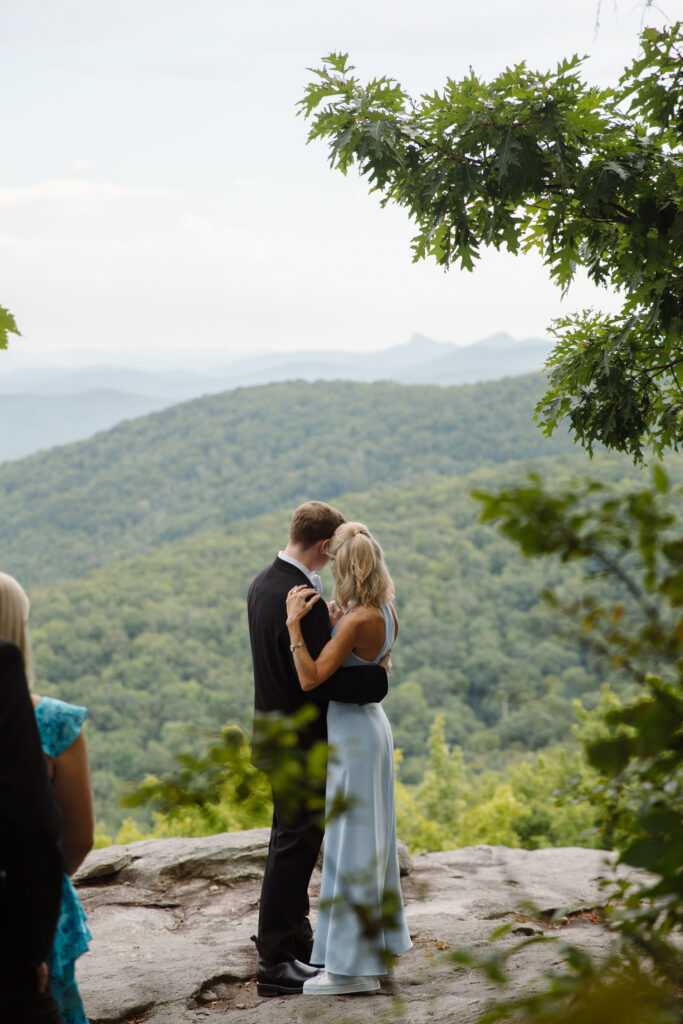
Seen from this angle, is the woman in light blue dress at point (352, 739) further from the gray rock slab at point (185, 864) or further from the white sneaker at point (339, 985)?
the gray rock slab at point (185, 864)

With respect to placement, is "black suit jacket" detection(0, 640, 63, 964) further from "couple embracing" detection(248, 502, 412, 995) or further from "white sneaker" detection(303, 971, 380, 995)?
"white sneaker" detection(303, 971, 380, 995)

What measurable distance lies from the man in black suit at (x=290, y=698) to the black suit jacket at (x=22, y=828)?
2031 millimetres

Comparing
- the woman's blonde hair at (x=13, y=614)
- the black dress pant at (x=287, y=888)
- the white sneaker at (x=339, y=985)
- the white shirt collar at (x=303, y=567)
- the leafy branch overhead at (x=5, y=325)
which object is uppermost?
the leafy branch overhead at (x=5, y=325)

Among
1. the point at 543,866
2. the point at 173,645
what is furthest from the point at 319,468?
the point at 543,866

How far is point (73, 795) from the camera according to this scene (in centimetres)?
222

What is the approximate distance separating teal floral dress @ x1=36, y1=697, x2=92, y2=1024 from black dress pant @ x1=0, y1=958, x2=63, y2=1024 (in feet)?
0.38

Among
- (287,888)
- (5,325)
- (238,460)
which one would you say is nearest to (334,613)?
(287,888)

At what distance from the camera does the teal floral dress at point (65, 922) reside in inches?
86.8

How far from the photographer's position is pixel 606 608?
4.31ft

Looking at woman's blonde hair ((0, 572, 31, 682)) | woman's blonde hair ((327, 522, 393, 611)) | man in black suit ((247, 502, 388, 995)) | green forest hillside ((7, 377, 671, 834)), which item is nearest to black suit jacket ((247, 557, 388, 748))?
man in black suit ((247, 502, 388, 995))

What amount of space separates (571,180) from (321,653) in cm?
229

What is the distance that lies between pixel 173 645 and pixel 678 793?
59033mm

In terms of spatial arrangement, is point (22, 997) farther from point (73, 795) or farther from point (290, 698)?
point (290, 698)

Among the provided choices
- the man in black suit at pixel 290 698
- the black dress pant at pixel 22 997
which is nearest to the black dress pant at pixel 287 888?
the man in black suit at pixel 290 698
